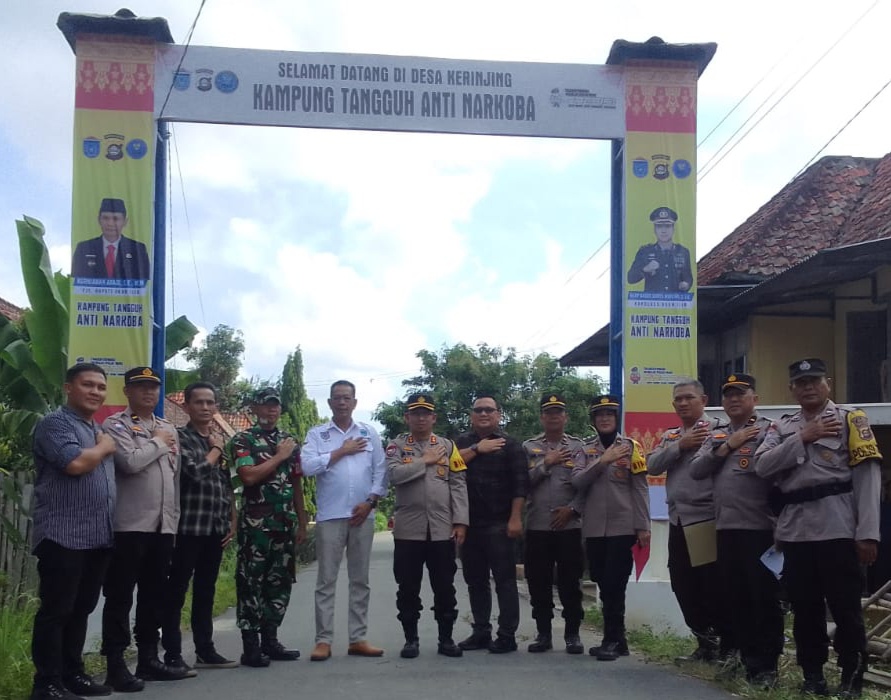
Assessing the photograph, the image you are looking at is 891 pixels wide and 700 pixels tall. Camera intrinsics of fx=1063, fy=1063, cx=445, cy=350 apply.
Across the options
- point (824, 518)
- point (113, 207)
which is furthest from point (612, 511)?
point (113, 207)

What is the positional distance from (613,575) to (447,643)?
4.40 ft

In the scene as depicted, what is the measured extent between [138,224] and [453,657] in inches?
188

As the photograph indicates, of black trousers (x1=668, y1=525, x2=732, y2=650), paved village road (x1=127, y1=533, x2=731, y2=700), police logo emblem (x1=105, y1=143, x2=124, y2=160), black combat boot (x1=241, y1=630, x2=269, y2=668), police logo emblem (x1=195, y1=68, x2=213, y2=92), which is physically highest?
police logo emblem (x1=195, y1=68, x2=213, y2=92)

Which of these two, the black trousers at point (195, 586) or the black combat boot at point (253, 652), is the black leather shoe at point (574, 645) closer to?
the black combat boot at point (253, 652)

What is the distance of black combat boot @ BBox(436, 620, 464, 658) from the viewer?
7.90 m

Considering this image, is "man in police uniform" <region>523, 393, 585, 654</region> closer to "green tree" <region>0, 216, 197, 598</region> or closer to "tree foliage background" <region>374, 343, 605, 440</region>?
"green tree" <region>0, 216, 197, 598</region>

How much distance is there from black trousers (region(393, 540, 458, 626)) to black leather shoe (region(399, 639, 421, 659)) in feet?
0.46

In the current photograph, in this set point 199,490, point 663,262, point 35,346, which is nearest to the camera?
point 199,490

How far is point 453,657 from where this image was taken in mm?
7855

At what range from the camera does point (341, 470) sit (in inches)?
→ 314

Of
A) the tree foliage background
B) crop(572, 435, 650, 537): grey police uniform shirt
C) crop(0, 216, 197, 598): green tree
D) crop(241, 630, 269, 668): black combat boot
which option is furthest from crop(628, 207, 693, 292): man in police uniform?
the tree foliage background

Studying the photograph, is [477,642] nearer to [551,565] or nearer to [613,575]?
[551,565]

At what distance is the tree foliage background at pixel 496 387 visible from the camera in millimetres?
23141

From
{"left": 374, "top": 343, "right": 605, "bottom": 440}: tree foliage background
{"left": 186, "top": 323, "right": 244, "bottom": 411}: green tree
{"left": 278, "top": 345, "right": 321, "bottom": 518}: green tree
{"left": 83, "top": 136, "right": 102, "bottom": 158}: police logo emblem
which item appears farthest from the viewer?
{"left": 186, "top": 323, "right": 244, "bottom": 411}: green tree
